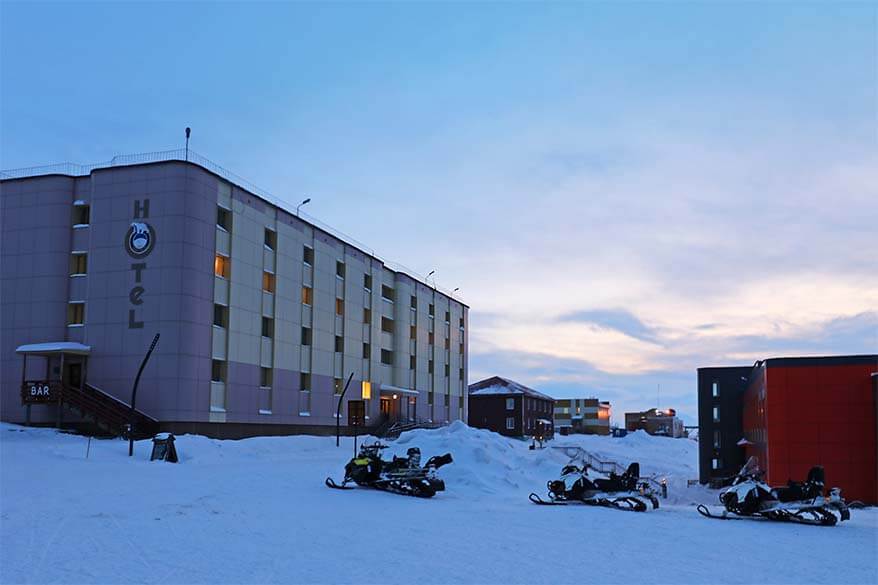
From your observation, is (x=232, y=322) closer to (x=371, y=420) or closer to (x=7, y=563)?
(x=371, y=420)

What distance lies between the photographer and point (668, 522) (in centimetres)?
2064

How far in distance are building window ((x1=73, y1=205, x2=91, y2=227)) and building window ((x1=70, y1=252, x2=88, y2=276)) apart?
1.88 metres

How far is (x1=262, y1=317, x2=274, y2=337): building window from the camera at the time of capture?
52.1 metres

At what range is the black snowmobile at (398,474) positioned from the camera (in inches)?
989

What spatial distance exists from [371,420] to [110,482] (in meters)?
42.2

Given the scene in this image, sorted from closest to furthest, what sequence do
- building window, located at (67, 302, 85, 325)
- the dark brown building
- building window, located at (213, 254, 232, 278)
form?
building window, located at (67, 302, 85, 325) → building window, located at (213, 254, 232, 278) → the dark brown building

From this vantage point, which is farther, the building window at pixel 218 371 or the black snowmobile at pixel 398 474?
the building window at pixel 218 371

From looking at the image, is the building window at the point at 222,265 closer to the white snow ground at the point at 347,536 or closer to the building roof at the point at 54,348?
the building roof at the point at 54,348

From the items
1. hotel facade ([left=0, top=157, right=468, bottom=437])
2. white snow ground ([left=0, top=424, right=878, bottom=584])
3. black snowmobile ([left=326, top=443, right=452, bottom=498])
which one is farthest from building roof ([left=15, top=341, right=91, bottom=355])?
black snowmobile ([left=326, top=443, right=452, bottom=498])

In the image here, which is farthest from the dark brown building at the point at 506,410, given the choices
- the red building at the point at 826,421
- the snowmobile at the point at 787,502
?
the snowmobile at the point at 787,502

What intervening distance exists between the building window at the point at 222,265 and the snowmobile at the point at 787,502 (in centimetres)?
3316

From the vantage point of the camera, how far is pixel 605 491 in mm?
24172

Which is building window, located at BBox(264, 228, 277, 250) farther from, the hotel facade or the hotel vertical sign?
the hotel vertical sign

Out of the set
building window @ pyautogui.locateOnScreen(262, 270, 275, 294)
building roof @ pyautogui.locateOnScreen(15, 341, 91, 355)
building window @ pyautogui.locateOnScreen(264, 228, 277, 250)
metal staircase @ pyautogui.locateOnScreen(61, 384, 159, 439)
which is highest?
building window @ pyautogui.locateOnScreen(264, 228, 277, 250)
